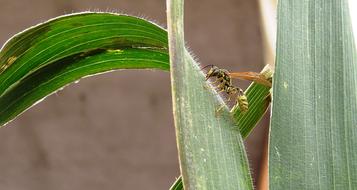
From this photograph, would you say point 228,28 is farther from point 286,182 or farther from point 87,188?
point 286,182

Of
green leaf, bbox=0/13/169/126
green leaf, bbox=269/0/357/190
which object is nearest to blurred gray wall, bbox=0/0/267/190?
green leaf, bbox=0/13/169/126

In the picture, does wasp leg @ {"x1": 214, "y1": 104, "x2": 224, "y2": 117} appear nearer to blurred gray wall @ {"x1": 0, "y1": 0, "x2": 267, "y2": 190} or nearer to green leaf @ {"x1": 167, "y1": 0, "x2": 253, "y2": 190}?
green leaf @ {"x1": 167, "y1": 0, "x2": 253, "y2": 190}

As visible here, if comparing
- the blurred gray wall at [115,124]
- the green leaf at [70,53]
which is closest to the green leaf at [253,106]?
the green leaf at [70,53]

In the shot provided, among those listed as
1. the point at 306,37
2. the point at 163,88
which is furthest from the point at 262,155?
the point at 306,37

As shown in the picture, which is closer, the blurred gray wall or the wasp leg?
the wasp leg

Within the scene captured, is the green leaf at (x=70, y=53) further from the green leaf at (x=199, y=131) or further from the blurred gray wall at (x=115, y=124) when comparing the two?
the blurred gray wall at (x=115, y=124)

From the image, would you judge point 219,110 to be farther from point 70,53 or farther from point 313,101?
point 70,53

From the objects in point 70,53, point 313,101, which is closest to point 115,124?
point 70,53
